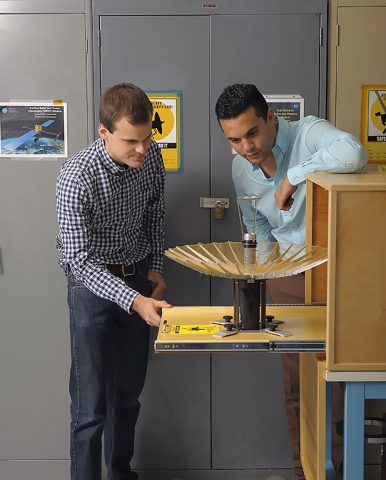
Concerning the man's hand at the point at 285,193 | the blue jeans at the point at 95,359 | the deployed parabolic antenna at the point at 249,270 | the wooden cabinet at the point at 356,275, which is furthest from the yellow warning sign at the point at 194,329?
the blue jeans at the point at 95,359

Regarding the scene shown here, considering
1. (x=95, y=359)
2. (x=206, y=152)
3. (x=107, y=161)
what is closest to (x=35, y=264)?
(x=95, y=359)

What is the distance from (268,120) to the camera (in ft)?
8.52

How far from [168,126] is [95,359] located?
977 mm

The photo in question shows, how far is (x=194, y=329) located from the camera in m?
1.96

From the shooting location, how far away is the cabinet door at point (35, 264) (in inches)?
116

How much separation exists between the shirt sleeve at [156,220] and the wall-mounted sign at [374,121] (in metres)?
0.82

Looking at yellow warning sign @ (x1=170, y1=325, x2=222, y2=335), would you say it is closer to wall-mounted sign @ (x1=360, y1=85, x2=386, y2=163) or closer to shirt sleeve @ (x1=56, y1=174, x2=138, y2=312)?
shirt sleeve @ (x1=56, y1=174, x2=138, y2=312)

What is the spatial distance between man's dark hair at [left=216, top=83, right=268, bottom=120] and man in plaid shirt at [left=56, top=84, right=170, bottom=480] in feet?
0.83

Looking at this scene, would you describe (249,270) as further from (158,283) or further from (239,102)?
(158,283)

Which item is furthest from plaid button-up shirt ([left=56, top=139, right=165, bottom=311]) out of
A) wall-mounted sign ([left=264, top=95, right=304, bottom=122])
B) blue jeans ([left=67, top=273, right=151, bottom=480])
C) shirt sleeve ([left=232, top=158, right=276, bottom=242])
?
wall-mounted sign ([left=264, top=95, right=304, bottom=122])

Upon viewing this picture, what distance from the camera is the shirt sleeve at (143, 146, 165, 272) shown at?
112 inches

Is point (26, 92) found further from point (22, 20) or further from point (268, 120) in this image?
point (268, 120)

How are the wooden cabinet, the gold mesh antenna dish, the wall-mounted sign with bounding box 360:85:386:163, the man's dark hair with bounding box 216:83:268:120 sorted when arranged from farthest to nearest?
the wall-mounted sign with bounding box 360:85:386:163 < the man's dark hair with bounding box 216:83:268:120 < the gold mesh antenna dish < the wooden cabinet

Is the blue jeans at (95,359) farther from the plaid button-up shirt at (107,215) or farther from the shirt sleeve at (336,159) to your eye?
the shirt sleeve at (336,159)
